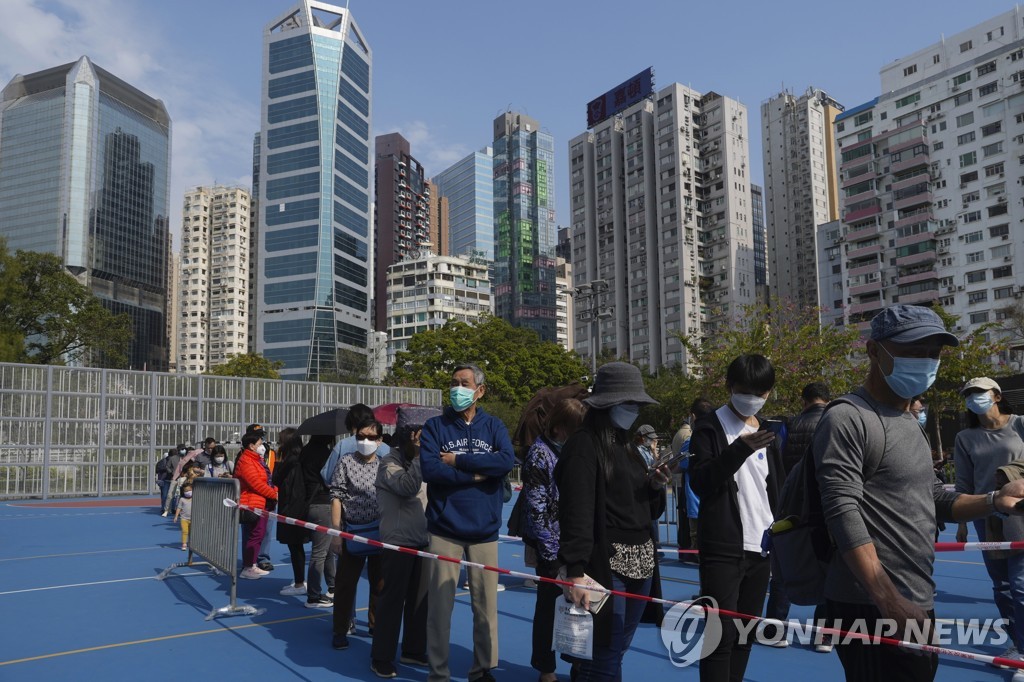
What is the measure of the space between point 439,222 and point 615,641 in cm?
17673

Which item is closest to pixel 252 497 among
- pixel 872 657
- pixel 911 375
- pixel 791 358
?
pixel 872 657

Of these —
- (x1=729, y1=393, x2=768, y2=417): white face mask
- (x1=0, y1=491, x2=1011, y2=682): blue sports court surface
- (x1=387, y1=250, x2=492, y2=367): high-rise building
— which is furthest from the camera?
(x1=387, y1=250, x2=492, y2=367): high-rise building

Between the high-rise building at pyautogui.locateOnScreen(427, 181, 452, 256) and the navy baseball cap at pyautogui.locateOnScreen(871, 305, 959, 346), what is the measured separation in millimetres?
171722

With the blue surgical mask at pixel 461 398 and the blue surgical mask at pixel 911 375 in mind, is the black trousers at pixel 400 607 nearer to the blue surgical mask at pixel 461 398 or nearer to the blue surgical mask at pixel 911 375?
the blue surgical mask at pixel 461 398

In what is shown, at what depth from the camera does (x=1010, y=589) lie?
15.9 ft

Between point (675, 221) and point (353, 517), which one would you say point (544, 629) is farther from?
point (675, 221)

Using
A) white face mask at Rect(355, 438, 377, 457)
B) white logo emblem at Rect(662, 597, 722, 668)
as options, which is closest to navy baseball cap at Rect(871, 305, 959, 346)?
white logo emblem at Rect(662, 597, 722, 668)

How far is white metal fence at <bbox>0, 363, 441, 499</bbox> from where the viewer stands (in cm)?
2269

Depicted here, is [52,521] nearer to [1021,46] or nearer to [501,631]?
[501,631]

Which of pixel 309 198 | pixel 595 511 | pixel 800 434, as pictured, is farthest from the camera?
pixel 309 198

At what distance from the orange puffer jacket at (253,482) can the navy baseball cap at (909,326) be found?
7190mm

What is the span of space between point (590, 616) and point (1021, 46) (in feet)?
247

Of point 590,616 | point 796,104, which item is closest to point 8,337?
point 590,616

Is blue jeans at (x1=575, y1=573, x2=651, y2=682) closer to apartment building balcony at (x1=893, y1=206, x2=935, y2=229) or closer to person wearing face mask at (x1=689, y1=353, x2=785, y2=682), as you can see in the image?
person wearing face mask at (x1=689, y1=353, x2=785, y2=682)
